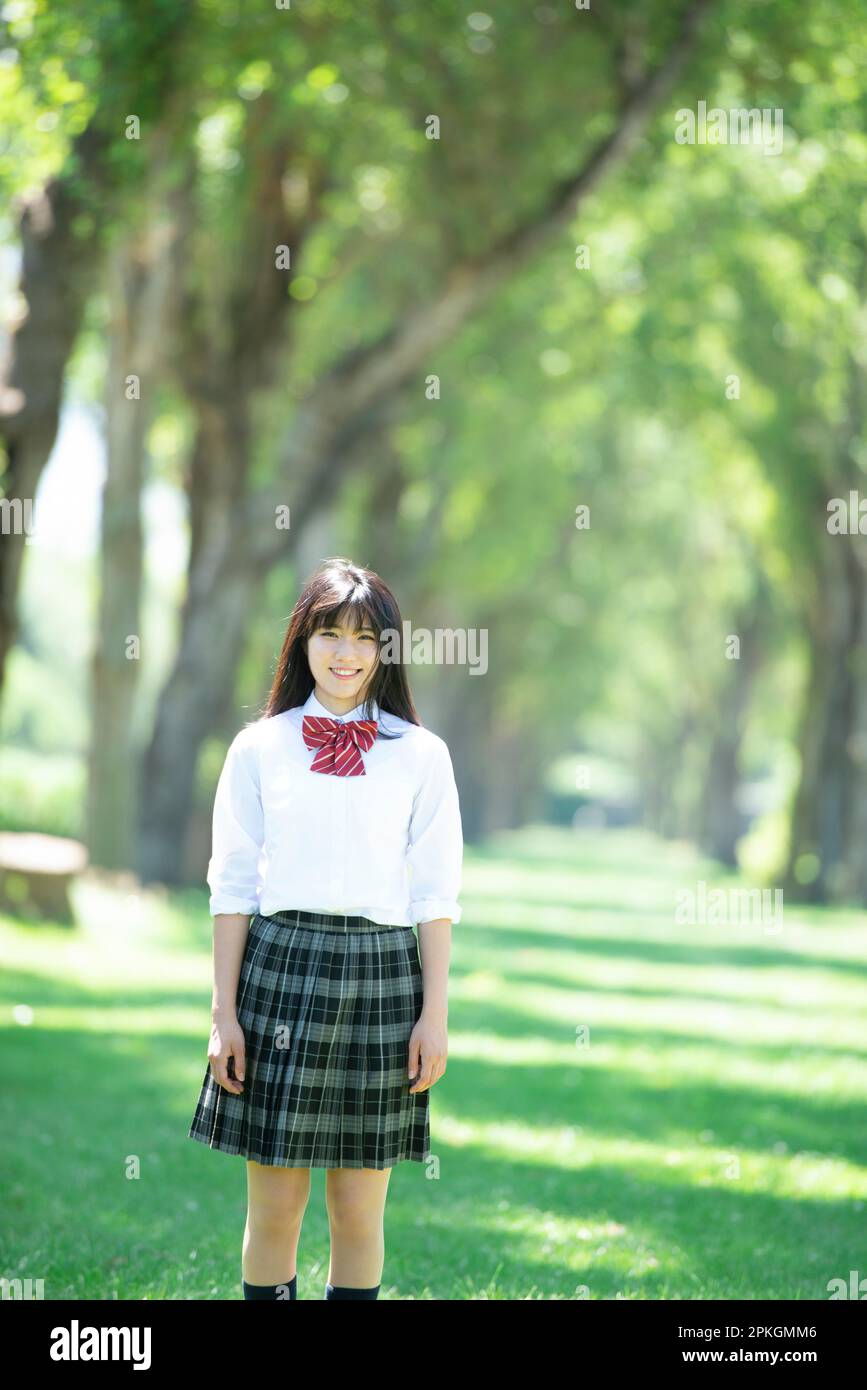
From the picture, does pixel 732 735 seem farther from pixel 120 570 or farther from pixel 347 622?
pixel 347 622

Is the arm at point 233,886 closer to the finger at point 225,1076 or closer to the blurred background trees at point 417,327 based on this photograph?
the finger at point 225,1076

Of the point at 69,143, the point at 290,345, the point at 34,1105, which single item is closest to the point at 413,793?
the point at 34,1105

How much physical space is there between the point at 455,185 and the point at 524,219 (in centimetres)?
78

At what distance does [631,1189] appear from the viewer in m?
7.54

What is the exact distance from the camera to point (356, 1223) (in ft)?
14.6

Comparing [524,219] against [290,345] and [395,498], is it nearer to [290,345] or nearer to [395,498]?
[290,345]

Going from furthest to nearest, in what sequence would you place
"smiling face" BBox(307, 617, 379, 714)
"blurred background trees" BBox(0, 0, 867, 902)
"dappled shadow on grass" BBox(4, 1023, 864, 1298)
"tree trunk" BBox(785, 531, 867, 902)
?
"tree trunk" BBox(785, 531, 867, 902) → "blurred background trees" BBox(0, 0, 867, 902) → "dappled shadow on grass" BBox(4, 1023, 864, 1298) → "smiling face" BBox(307, 617, 379, 714)


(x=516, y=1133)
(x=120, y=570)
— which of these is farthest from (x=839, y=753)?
(x=516, y=1133)

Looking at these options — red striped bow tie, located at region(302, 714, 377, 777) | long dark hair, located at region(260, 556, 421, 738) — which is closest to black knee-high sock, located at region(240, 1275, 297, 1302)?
red striped bow tie, located at region(302, 714, 377, 777)

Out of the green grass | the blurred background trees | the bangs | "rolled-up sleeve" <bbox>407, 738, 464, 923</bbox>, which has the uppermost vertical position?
the blurred background trees

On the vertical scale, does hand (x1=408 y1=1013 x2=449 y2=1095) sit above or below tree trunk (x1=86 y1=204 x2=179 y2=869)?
below

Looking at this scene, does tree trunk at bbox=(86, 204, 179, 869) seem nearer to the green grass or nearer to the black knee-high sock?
the green grass

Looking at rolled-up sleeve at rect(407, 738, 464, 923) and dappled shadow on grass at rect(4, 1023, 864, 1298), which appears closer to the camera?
rolled-up sleeve at rect(407, 738, 464, 923)

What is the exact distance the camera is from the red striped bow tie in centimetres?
447
